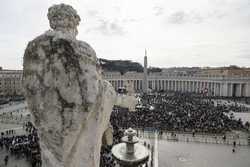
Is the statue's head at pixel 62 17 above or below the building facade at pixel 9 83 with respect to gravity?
above

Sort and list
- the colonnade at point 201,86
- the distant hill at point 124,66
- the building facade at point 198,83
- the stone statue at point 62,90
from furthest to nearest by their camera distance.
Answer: the distant hill at point 124,66
the colonnade at point 201,86
the building facade at point 198,83
the stone statue at point 62,90

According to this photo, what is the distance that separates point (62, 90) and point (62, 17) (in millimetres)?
684

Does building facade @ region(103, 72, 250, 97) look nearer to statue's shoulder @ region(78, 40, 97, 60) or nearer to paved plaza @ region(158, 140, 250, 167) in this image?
paved plaza @ region(158, 140, 250, 167)

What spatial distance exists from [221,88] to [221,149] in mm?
65121

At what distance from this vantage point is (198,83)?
93.6m

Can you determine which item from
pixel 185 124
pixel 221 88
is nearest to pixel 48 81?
pixel 185 124

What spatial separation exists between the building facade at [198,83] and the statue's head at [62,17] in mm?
65315

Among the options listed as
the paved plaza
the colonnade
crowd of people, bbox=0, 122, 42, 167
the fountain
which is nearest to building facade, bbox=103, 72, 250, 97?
the colonnade

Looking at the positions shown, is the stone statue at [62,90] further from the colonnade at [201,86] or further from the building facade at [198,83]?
the colonnade at [201,86]

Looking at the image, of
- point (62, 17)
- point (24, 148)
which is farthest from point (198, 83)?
point (62, 17)

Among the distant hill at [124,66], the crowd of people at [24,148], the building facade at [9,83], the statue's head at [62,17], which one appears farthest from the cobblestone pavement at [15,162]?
the distant hill at [124,66]

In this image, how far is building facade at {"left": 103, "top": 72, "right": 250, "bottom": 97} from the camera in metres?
82.4

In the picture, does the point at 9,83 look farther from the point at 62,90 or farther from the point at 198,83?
the point at 62,90

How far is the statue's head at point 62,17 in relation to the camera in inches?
88.7
